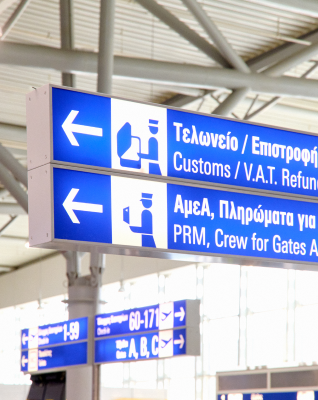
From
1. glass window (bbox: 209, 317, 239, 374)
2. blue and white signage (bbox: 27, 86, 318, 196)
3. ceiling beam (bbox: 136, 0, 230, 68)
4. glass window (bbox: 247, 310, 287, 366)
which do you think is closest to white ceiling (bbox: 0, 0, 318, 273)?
ceiling beam (bbox: 136, 0, 230, 68)

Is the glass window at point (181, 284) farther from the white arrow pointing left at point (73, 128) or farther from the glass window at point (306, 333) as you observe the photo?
the white arrow pointing left at point (73, 128)

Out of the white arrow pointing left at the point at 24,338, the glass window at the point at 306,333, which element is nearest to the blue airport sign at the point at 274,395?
the glass window at the point at 306,333

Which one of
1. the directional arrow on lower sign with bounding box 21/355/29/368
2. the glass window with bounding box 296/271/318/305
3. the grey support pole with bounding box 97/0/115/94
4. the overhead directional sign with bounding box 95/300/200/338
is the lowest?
the directional arrow on lower sign with bounding box 21/355/29/368

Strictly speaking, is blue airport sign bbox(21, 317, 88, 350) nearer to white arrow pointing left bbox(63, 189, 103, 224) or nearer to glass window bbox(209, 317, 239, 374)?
white arrow pointing left bbox(63, 189, 103, 224)

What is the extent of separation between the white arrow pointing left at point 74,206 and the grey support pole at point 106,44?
5264 millimetres

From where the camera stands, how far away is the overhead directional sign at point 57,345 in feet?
44.4

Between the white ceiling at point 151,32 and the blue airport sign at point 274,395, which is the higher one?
the white ceiling at point 151,32

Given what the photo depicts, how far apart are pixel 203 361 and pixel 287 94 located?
14.9 meters

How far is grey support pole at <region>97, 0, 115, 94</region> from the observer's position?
29.1 feet

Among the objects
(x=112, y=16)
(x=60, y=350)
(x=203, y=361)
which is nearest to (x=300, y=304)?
(x=203, y=361)

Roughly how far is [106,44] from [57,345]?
23.8ft

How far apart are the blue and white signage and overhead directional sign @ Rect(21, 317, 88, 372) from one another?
29.7 ft

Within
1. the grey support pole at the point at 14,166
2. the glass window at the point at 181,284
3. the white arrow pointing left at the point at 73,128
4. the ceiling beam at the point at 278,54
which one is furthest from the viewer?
the glass window at the point at 181,284

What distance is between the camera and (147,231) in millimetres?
4375
